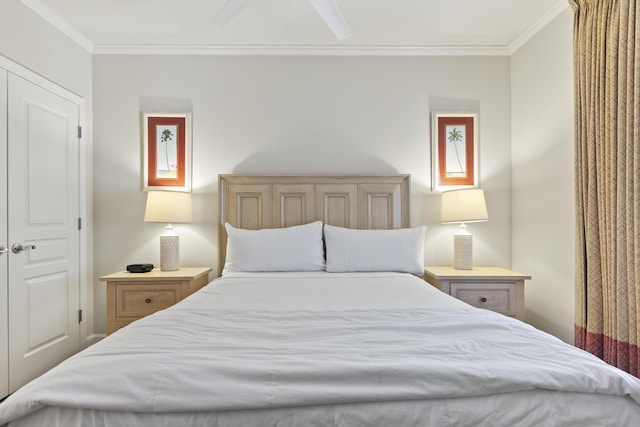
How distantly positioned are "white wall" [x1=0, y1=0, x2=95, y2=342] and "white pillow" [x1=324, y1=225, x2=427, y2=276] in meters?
2.12

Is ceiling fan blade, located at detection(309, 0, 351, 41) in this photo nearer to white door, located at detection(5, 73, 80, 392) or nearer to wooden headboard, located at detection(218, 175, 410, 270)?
wooden headboard, located at detection(218, 175, 410, 270)

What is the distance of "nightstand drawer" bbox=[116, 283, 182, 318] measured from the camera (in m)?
2.67

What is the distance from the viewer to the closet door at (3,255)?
2.26 m

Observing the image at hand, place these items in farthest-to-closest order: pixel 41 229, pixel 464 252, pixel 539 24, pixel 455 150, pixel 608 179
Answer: pixel 455 150 < pixel 464 252 < pixel 539 24 < pixel 41 229 < pixel 608 179

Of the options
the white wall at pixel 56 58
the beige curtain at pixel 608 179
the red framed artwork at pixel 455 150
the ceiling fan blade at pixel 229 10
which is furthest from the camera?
the red framed artwork at pixel 455 150

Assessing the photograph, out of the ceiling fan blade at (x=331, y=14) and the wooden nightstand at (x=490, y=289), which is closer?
the ceiling fan blade at (x=331, y=14)

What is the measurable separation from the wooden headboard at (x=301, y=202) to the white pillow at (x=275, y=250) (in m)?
0.30

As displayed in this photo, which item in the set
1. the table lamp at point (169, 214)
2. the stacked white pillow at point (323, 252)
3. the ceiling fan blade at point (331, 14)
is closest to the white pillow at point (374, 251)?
the stacked white pillow at point (323, 252)

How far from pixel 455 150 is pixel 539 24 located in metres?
1.13

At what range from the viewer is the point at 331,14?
2.10m

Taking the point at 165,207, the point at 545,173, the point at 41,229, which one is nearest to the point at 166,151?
the point at 165,207

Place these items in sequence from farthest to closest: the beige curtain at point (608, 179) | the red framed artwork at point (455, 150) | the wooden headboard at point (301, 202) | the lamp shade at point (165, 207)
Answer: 1. the red framed artwork at point (455, 150)
2. the wooden headboard at point (301, 202)
3. the lamp shade at point (165, 207)
4. the beige curtain at point (608, 179)

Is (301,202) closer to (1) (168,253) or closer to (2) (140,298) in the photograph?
(1) (168,253)

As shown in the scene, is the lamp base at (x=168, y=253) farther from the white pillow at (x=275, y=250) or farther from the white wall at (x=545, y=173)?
the white wall at (x=545, y=173)
